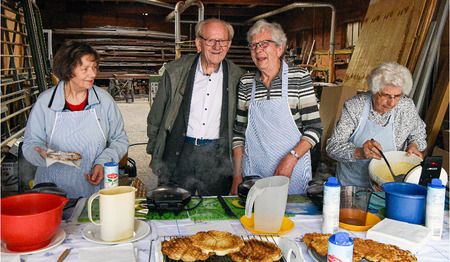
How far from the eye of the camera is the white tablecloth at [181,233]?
1462mm

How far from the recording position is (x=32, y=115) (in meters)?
2.41

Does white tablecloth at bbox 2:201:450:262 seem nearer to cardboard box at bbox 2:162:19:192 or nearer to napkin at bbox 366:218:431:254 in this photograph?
napkin at bbox 366:218:431:254

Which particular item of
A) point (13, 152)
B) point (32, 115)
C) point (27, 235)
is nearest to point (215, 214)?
point (27, 235)

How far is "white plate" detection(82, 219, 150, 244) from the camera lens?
154 centimetres

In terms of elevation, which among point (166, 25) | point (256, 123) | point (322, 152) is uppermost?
point (166, 25)

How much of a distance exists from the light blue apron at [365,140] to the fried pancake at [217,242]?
1.53 metres

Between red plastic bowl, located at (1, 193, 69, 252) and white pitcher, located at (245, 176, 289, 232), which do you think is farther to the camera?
white pitcher, located at (245, 176, 289, 232)

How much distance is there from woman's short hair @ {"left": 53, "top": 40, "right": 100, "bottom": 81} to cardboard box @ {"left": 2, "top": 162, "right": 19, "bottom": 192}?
236cm

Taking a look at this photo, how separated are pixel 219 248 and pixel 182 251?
5.2 inches

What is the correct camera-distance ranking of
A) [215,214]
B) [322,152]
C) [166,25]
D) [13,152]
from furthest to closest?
[166,25]
[322,152]
[13,152]
[215,214]

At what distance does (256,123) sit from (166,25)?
14.5m

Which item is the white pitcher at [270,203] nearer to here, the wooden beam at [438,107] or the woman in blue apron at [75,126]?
the woman in blue apron at [75,126]

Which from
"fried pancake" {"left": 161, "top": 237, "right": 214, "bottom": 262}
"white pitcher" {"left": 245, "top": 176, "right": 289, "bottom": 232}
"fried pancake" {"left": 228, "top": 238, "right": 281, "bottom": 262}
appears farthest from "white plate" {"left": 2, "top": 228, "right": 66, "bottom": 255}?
"white pitcher" {"left": 245, "top": 176, "right": 289, "bottom": 232}

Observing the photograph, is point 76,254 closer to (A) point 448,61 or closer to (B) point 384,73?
(B) point 384,73
